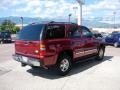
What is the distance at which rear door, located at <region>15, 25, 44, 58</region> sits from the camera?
27.3 feet

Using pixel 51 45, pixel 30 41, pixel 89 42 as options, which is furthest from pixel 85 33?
pixel 30 41

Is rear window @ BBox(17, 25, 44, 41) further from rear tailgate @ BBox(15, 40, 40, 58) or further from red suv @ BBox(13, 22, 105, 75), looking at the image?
rear tailgate @ BBox(15, 40, 40, 58)

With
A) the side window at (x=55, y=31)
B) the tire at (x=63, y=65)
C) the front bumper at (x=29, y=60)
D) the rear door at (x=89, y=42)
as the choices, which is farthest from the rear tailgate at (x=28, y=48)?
the rear door at (x=89, y=42)

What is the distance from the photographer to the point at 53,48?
8359 mm

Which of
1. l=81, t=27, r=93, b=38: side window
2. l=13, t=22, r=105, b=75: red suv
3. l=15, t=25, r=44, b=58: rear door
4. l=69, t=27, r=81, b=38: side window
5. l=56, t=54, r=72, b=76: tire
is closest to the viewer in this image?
l=13, t=22, r=105, b=75: red suv

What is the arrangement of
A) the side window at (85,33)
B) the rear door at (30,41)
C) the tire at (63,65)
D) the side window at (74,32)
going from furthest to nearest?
the side window at (85,33), the side window at (74,32), the tire at (63,65), the rear door at (30,41)

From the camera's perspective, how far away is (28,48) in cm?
863

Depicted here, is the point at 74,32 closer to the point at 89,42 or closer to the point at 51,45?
the point at 89,42

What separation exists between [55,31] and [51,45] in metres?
0.69

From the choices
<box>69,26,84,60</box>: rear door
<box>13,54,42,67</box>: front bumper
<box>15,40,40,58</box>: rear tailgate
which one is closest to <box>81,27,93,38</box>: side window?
<box>69,26,84,60</box>: rear door

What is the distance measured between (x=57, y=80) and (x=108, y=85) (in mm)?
1762

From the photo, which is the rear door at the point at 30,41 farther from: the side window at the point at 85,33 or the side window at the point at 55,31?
the side window at the point at 85,33

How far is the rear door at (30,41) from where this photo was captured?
327 inches

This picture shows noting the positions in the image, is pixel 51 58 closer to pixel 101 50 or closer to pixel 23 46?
pixel 23 46
